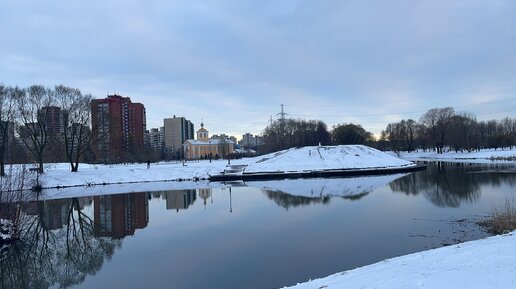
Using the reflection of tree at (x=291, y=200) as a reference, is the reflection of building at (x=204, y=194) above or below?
above

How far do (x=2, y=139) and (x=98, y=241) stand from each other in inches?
1276

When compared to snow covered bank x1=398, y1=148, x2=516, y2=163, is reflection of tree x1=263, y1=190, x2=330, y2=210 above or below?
below

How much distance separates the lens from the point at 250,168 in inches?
1935

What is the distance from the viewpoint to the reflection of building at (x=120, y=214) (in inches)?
725

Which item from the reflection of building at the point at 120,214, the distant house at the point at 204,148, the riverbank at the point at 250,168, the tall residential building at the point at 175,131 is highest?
the tall residential building at the point at 175,131

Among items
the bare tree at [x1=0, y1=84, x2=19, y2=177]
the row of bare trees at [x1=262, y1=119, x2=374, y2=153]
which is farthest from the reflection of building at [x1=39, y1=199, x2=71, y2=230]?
the row of bare trees at [x1=262, y1=119, x2=374, y2=153]

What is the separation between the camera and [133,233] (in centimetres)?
1736

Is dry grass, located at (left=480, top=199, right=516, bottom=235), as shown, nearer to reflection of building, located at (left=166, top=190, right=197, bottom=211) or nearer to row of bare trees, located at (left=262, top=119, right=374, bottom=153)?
reflection of building, located at (left=166, top=190, right=197, bottom=211)

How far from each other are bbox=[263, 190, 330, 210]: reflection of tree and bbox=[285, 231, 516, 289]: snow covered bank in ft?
44.3

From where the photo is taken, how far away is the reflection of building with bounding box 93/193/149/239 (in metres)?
18.4

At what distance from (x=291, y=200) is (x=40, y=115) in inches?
1216

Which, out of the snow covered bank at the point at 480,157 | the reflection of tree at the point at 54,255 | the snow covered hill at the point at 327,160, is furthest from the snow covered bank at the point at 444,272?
the snow covered bank at the point at 480,157

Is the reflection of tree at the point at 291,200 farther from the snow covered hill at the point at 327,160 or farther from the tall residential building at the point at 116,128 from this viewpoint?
the tall residential building at the point at 116,128

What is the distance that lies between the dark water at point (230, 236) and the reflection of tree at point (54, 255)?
4 cm
